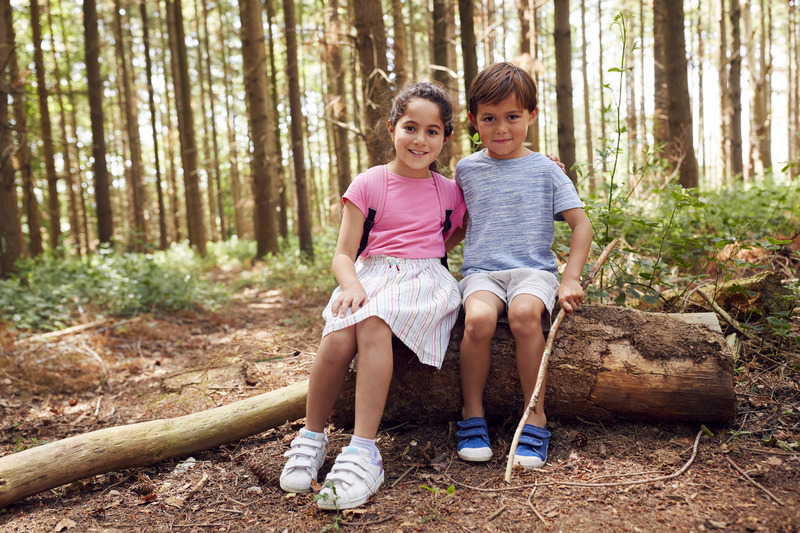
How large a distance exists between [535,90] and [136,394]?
3718 mm

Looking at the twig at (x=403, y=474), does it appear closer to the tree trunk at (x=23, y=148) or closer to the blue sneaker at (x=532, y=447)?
the blue sneaker at (x=532, y=447)

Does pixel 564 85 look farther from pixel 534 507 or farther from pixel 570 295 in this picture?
pixel 534 507

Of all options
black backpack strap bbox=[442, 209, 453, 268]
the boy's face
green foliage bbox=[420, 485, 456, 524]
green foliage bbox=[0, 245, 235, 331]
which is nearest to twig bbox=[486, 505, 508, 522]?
green foliage bbox=[420, 485, 456, 524]

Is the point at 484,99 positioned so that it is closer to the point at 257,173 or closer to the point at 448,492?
the point at 448,492

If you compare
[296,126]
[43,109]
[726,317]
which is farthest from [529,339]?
[43,109]

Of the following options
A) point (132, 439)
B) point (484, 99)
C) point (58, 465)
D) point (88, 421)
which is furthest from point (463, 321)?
point (88, 421)

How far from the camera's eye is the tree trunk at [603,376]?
8.02 ft

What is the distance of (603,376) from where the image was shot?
2525 mm

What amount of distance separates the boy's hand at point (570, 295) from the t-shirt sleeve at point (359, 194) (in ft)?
3.48

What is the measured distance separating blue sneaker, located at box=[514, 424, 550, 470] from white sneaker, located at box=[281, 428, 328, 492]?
91 centimetres

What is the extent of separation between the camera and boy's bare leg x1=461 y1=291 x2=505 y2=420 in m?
2.42

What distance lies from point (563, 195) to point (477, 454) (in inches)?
54.3

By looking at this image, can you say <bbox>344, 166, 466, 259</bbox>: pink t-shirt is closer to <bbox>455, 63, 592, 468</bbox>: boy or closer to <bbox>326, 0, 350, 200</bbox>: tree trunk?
<bbox>455, 63, 592, 468</bbox>: boy

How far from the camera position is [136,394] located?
4.14 m
